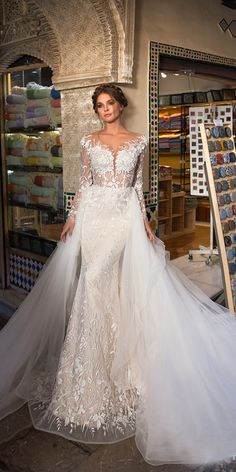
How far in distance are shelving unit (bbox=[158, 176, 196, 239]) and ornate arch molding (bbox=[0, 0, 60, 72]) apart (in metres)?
3.50

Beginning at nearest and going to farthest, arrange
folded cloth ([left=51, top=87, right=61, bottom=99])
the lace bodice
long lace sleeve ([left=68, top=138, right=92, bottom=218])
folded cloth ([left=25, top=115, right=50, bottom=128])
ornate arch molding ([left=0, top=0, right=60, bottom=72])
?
1. the lace bodice
2. long lace sleeve ([left=68, top=138, right=92, bottom=218])
3. ornate arch molding ([left=0, top=0, right=60, bottom=72])
4. folded cloth ([left=51, top=87, right=61, bottom=99])
5. folded cloth ([left=25, top=115, right=50, bottom=128])

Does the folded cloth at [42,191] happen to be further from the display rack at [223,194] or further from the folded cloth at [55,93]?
the display rack at [223,194]

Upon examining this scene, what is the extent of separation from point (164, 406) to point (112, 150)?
1.47 meters

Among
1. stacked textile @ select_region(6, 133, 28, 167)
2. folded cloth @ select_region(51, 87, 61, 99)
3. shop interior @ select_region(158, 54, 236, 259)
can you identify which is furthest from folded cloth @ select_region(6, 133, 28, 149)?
shop interior @ select_region(158, 54, 236, 259)

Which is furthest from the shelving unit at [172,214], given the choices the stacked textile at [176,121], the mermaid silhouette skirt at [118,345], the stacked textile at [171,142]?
the mermaid silhouette skirt at [118,345]

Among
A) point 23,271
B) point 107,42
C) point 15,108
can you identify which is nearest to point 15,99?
point 15,108

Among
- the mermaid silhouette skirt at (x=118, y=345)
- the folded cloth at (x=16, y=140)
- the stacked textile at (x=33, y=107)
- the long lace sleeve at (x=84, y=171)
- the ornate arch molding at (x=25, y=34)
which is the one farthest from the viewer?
the folded cloth at (x=16, y=140)

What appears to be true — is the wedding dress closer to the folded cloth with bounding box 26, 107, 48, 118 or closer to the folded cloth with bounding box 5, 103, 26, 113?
the folded cloth with bounding box 26, 107, 48, 118

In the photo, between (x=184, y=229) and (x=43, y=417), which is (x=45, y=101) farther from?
(x=184, y=229)

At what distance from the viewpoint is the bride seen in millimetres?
2520

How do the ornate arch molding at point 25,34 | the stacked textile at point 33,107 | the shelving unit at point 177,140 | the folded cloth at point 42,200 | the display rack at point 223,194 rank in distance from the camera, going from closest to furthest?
the display rack at point 223,194 → the ornate arch molding at point 25,34 → the stacked textile at point 33,107 → the folded cloth at point 42,200 → the shelving unit at point 177,140

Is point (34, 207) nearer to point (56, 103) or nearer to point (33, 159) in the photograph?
point (33, 159)

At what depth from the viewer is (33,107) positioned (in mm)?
4355

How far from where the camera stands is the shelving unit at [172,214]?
7461mm
